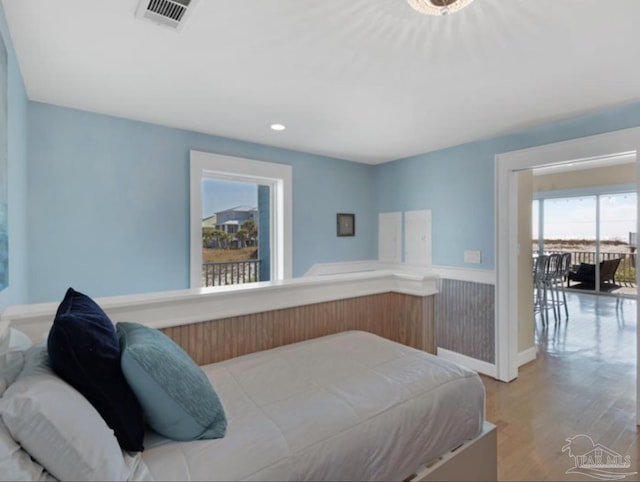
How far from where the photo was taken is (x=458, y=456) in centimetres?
132

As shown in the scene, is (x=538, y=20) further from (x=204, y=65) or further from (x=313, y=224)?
(x=313, y=224)

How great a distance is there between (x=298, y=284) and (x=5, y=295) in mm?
1382

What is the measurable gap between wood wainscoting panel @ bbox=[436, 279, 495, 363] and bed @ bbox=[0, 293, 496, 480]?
6.10ft

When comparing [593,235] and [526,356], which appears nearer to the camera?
[526,356]

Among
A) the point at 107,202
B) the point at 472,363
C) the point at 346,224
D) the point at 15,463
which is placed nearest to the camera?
the point at 15,463

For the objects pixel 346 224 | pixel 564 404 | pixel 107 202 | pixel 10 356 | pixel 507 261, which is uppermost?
pixel 107 202

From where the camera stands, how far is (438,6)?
1.28 meters

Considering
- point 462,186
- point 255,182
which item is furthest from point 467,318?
point 255,182

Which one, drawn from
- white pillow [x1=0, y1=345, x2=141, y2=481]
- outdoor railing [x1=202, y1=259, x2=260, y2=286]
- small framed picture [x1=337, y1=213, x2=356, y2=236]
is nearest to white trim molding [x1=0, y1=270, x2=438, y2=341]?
white pillow [x1=0, y1=345, x2=141, y2=481]

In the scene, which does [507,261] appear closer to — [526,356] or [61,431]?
[526,356]

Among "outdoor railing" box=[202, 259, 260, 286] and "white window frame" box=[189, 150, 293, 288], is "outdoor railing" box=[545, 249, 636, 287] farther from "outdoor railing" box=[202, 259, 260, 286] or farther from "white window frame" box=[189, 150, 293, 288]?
"outdoor railing" box=[202, 259, 260, 286]

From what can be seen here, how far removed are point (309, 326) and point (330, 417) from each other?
923 millimetres

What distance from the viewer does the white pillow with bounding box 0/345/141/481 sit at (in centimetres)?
73

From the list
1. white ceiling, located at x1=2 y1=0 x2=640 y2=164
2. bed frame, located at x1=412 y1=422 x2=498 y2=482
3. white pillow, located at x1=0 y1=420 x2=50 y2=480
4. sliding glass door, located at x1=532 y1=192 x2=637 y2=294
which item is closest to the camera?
white pillow, located at x1=0 y1=420 x2=50 y2=480
